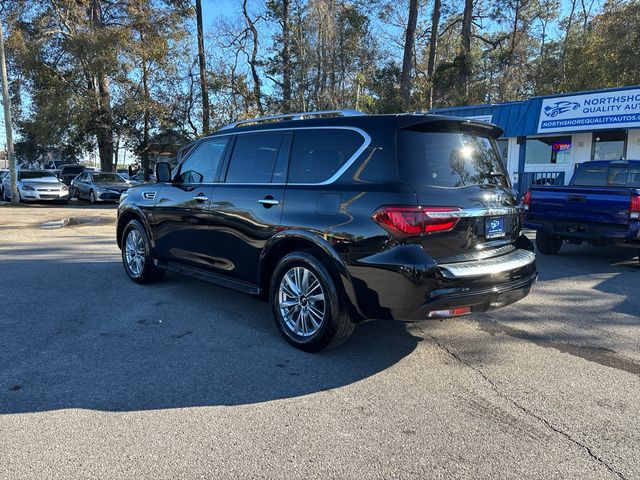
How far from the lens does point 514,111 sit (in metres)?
17.8

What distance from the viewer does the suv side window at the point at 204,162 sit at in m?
5.45

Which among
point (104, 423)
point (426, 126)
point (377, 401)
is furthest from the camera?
point (426, 126)

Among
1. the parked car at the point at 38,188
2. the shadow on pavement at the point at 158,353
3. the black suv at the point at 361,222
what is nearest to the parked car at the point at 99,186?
the parked car at the point at 38,188

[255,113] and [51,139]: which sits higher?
[255,113]

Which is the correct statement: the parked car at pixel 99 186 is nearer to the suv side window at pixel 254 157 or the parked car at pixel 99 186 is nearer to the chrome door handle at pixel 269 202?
the suv side window at pixel 254 157

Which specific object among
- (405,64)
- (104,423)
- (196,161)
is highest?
(405,64)

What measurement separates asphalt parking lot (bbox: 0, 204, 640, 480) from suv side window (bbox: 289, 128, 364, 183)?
152 centimetres

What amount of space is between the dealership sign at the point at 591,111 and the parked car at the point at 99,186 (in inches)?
679

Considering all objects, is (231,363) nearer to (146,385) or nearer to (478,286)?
(146,385)

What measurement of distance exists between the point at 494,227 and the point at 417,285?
1040 millimetres

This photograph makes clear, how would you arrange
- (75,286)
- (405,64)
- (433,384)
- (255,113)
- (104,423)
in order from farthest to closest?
(255,113) → (405,64) → (75,286) → (433,384) → (104,423)

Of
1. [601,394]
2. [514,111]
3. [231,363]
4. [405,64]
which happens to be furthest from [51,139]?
[601,394]

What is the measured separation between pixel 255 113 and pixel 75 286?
72.3ft

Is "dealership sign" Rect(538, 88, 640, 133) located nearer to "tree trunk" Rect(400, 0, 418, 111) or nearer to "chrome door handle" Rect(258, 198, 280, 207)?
"tree trunk" Rect(400, 0, 418, 111)
